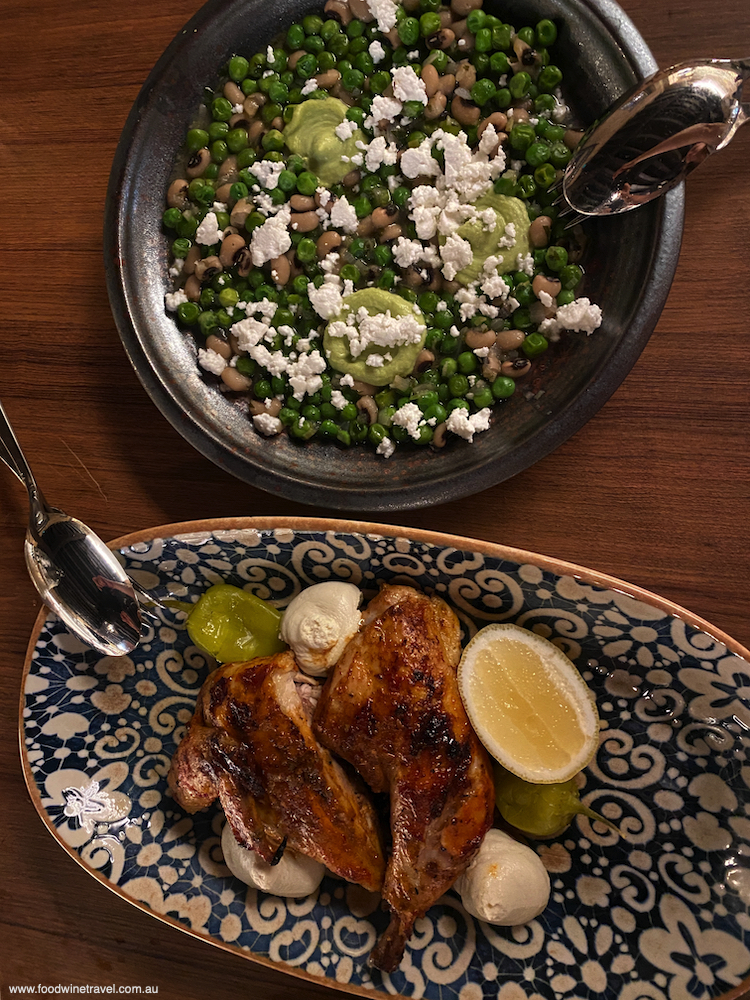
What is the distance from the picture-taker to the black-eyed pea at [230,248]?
1939 mm

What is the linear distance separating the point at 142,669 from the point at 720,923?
5.67 feet

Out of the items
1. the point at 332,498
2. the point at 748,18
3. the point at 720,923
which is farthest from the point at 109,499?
the point at 748,18

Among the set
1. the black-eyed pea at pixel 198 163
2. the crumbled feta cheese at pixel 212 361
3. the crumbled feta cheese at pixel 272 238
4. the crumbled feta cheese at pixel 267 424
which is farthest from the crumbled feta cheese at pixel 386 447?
the black-eyed pea at pixel 198 163

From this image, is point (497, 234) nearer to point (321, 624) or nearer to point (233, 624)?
point (321, 624)

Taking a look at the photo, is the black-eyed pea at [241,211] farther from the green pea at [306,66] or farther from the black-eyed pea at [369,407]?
the black-eyed pea at [369,407]

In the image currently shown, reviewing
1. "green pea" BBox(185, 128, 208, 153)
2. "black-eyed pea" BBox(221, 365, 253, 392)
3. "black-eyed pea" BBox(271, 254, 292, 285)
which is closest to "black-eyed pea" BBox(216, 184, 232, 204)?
"green pea" BBox(185, 128, 208, 153)

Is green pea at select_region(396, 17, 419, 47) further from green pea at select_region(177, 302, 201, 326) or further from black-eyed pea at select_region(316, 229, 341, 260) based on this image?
green pea at select_region(177, 302, 201, 326)

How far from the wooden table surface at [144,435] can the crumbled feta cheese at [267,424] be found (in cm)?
20

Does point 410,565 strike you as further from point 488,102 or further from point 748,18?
point 748,18

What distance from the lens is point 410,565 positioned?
187 cm

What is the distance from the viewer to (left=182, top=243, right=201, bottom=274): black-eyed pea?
1992mm

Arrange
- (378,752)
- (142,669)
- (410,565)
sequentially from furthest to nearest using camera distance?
1. (142,669)
2. (410,565)
3. (378,752)

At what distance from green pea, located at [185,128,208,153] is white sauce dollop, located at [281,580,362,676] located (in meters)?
1.31

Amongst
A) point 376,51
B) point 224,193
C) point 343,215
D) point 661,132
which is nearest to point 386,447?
point 343,215
